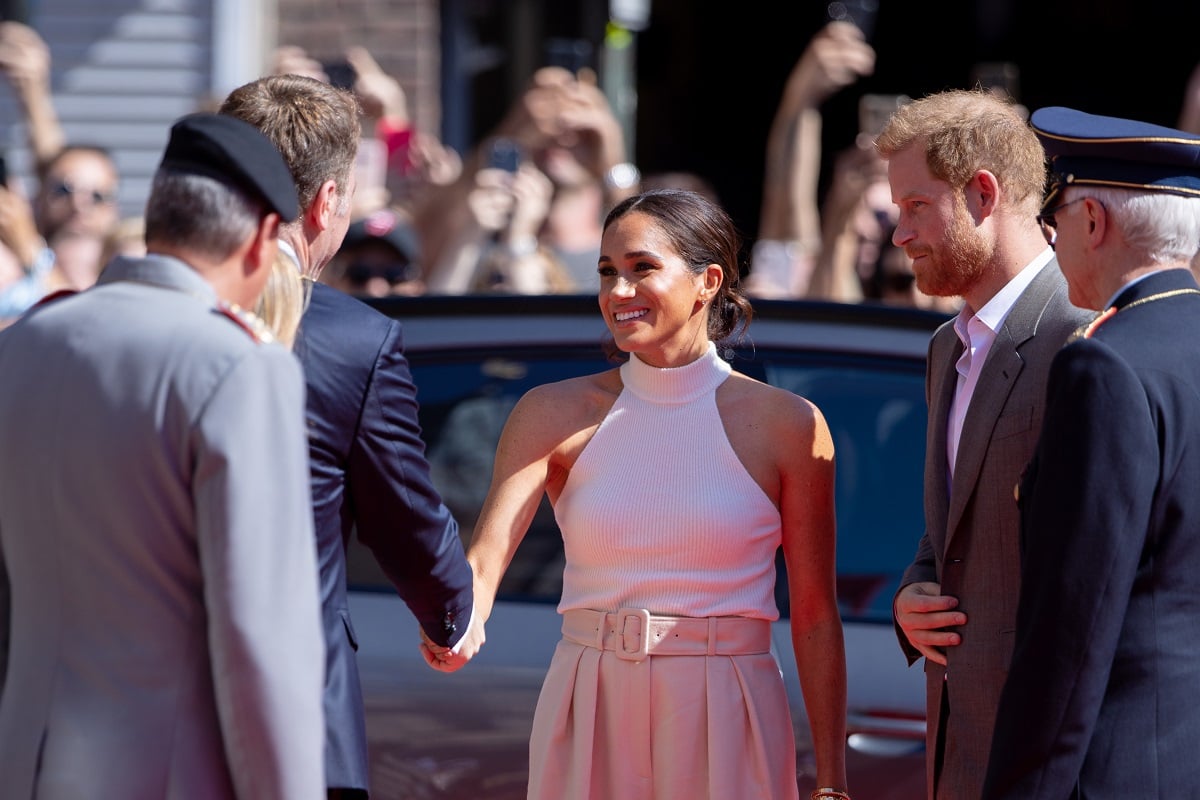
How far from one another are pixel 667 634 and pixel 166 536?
3.90 feet

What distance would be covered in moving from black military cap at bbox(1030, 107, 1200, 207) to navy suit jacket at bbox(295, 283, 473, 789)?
115cm

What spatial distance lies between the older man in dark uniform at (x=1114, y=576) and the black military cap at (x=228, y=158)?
1.17m

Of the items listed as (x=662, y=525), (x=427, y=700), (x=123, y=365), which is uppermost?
(x=123, y=365)

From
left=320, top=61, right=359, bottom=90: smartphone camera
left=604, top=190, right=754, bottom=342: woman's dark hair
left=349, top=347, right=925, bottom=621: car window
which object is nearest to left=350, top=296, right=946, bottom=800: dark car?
left=349, top=347, right=925, bottom=621: car window

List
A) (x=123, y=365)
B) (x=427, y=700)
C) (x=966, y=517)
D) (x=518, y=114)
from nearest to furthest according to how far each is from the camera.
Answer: (x=123, y=365)
(x=966, y=517)
(x=427, y=700)
(x=518, y=114)

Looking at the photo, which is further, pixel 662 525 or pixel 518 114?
pixel 518 114

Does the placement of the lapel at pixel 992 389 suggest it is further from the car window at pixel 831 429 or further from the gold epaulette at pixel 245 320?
the gold epaulette at pixel 245 320

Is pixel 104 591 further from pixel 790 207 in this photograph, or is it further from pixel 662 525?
pixel 790 207

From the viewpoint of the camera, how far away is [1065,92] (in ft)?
41.6

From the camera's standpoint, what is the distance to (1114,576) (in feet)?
7.87

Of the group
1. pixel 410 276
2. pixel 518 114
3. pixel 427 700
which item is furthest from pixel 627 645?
pixel 518 114

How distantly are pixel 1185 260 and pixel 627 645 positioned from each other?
4.03 feet

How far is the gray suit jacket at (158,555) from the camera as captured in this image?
7.29 ft

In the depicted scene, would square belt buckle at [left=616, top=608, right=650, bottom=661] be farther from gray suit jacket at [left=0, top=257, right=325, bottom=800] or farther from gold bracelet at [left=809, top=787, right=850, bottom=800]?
gray suit jacket at [left=0, top=257, right=325, bottom=800]
